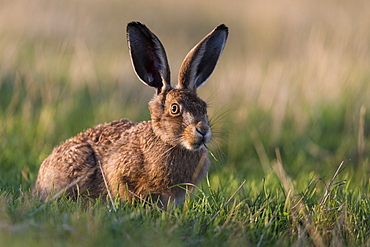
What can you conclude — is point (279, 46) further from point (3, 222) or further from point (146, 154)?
point (3, 222)

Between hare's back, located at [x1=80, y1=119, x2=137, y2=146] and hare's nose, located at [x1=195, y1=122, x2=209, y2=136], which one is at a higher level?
hare's nose, located at [x1=195, y1=122, x2=209, y2=136]

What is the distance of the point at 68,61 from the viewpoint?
9.77 m

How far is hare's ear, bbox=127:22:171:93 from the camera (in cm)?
491

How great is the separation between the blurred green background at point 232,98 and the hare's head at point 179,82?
0.35m

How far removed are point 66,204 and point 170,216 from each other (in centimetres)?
72

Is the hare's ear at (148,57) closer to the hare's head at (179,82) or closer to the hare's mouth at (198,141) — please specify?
the hare's head at (179,82)

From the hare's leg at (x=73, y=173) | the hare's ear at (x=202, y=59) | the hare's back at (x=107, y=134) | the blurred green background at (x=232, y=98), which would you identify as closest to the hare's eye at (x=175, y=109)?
the hare's ear at (x=202, y=59)

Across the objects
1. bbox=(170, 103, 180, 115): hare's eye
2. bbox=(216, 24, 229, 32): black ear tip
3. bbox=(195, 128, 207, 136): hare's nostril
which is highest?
bbox=(216, 24, 229, 32): black ear tip

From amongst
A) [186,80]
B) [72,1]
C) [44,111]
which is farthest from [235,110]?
[72,1]

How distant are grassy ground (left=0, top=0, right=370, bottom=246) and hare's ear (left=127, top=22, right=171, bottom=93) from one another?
2.45ft

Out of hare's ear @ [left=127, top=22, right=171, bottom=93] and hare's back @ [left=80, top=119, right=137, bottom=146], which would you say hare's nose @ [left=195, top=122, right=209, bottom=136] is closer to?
hare's ear @ [left=127, top=22, right=171, bottom=93]

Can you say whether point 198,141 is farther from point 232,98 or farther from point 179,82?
point 232,98

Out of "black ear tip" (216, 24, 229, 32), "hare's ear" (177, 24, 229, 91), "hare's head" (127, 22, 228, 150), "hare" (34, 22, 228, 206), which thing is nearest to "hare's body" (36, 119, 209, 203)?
"hare" (34, 22, 228, 206)

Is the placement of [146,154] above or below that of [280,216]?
above
